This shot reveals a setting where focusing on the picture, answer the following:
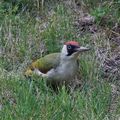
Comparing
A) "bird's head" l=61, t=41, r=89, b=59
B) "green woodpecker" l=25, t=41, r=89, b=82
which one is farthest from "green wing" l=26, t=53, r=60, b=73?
"bird's head" l=61, t=41, r=89, b=59

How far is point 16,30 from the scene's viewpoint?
703 cm

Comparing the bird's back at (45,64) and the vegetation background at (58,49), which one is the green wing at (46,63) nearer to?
the bird's back at (45,64)

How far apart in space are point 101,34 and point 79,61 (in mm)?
916

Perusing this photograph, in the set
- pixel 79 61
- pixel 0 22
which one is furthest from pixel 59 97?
pixel 0 22

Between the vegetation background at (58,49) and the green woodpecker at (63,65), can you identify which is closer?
the vegetation background at (58,49)

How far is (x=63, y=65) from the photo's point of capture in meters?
5.94

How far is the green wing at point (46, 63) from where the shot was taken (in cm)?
600

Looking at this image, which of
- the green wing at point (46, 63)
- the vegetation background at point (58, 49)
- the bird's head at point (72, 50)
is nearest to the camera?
the vegetation background at point (58, 49)

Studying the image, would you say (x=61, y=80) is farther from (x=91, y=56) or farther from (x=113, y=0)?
(x=113, y=0)

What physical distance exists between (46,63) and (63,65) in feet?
0.72

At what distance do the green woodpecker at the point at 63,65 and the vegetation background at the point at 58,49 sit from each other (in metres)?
0.17

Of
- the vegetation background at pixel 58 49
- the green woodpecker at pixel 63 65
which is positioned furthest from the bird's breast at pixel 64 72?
the vegetation background at pixel 58 49

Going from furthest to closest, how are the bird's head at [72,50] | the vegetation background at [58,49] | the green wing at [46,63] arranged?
1. the green wing at [46,63]
2. the bird's head at [72,50]
3. the vegetation background at [58,49]

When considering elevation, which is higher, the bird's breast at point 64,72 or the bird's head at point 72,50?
the bird's head at point 72,50
